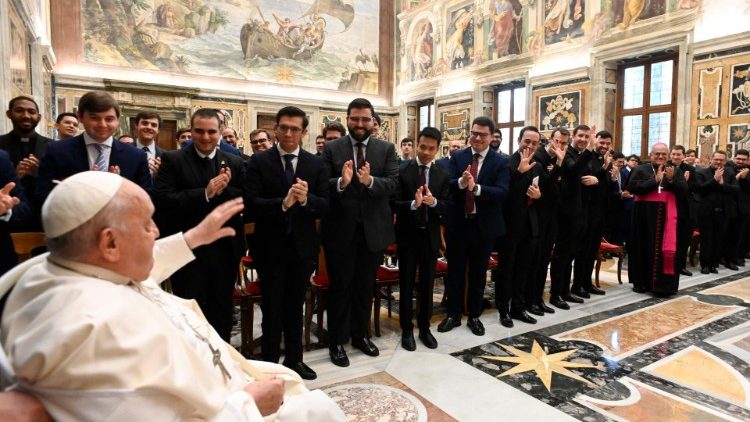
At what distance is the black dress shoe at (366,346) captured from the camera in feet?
12.5

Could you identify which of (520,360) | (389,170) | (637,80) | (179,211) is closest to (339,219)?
(389,170)

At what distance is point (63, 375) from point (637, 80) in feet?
42.2

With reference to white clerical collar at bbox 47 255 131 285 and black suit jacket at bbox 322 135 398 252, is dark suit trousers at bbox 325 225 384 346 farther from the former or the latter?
white clerical collar at bbox 47 255 131 285

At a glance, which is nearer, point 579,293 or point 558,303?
point 558,303

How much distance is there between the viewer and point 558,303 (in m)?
5.25

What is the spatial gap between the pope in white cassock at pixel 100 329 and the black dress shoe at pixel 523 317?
3732mm

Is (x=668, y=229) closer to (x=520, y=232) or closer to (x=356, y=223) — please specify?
(x=520, y=232)

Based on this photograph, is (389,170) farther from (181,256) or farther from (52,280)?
(52,280)

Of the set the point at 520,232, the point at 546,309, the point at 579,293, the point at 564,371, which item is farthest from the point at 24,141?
the point at 579,293

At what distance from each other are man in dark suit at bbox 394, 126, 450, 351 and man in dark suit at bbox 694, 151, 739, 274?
552 centimetres

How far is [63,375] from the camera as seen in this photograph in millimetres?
1034

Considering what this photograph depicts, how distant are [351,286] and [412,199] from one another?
36.0 inches

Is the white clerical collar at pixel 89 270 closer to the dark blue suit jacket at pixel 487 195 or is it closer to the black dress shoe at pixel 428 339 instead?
the black dress shoe at pixel 428 339

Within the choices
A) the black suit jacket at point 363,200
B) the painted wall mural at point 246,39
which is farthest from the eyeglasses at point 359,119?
the painted wall mural at point 246,39
